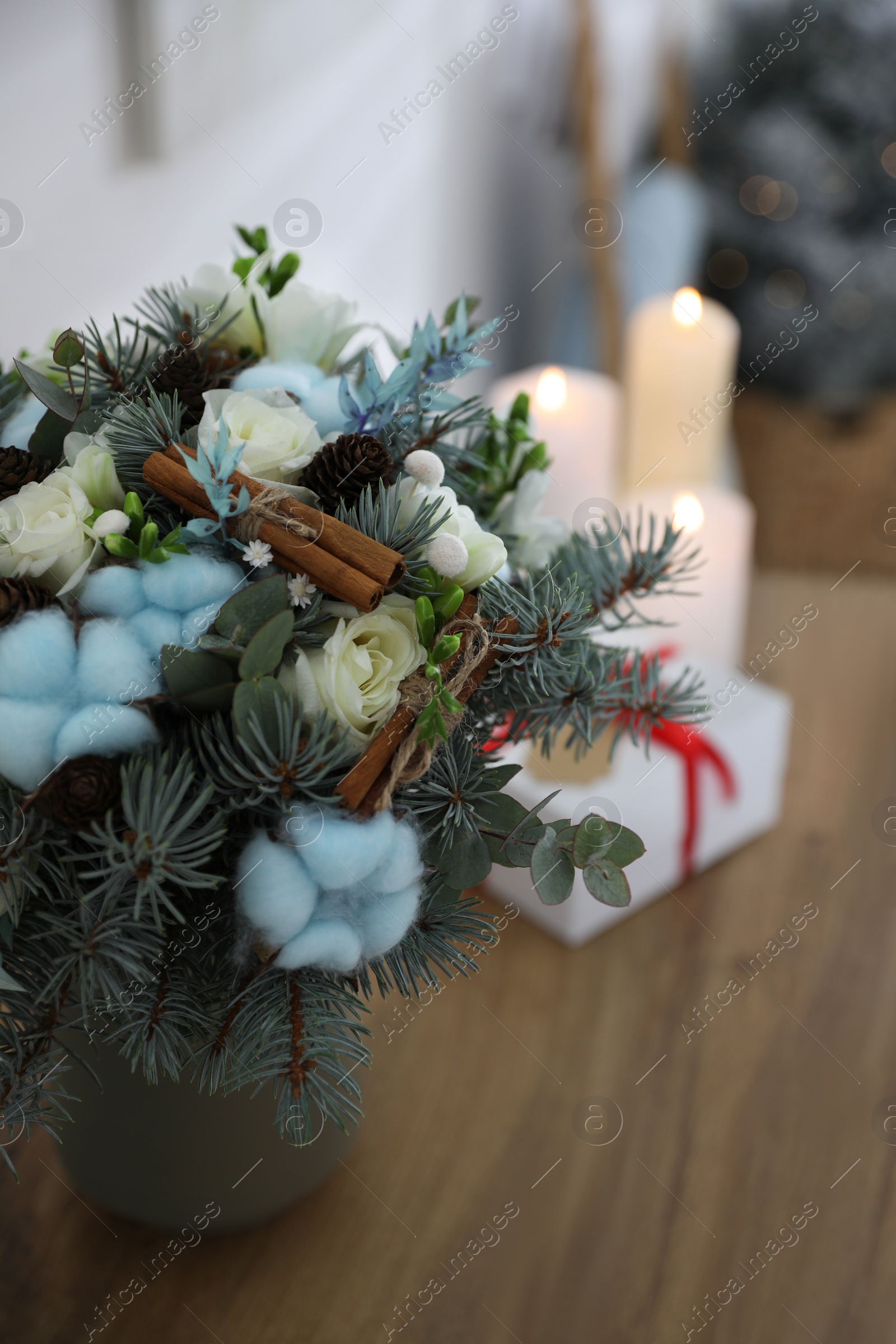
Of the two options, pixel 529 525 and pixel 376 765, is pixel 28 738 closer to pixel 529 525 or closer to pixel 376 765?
pixel 376 765

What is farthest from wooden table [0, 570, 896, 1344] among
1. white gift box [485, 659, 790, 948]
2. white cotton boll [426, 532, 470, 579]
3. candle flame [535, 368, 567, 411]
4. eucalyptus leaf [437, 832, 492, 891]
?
candle flame [535, 368, 567, 411]

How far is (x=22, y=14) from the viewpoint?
548 mm

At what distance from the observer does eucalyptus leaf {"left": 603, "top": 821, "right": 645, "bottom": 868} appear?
358 millimetres

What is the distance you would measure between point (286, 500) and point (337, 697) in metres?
0.08

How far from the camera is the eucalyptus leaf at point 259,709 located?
0.32m

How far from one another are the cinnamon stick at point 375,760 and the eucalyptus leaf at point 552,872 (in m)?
0.07

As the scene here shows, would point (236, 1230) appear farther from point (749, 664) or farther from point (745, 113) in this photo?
point (745, 113)

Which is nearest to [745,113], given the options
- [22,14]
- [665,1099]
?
[22,14]

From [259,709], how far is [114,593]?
0.22ft

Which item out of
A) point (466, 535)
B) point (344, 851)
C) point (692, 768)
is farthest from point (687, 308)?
point (344, 851)

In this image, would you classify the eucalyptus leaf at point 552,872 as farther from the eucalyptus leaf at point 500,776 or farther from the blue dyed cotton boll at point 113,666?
the blue dyed cotton boll at point 113,666

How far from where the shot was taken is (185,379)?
394mm

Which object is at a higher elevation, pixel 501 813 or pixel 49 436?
pixel 49 436

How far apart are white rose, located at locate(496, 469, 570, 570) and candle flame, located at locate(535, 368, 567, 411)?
51 cm
